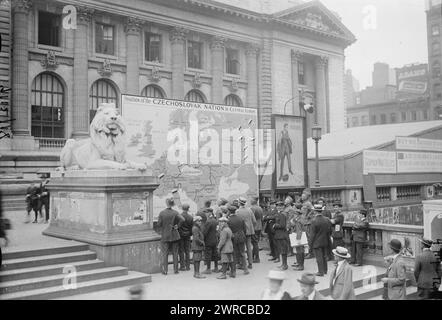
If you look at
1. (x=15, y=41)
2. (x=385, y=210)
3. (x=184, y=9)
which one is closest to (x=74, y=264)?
(x=385, y=210)

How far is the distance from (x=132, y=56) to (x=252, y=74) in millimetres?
11895

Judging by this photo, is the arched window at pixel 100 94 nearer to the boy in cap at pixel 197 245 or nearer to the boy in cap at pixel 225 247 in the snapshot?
the boy in cap at pixel 197 245

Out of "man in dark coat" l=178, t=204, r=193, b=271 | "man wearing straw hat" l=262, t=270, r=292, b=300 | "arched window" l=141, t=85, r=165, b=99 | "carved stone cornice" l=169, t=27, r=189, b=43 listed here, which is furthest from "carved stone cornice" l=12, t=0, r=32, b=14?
"man wearing straw hat" l=262, t=270, r=292, b=300

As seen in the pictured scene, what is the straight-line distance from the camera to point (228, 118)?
52.9ft

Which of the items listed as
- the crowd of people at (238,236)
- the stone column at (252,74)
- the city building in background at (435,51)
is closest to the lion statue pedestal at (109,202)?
the crowd of people at (238,236)

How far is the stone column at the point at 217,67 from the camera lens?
126 feet

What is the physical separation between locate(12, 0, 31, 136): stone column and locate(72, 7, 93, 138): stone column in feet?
Answer: 11.1

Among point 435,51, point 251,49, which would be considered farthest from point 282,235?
point 251,49

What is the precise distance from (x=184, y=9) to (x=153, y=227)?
89.5 feet

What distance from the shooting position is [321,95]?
47156 millimetres

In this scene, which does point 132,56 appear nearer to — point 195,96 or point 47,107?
point 195,96

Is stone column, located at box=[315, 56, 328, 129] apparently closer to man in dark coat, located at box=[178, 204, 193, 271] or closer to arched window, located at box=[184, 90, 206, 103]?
arched window, located at box=[184, 90, 206, 103]

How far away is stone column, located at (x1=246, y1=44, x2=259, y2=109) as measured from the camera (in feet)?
134

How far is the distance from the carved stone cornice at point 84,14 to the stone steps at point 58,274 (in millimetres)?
23135
